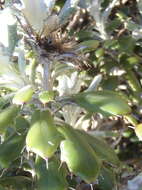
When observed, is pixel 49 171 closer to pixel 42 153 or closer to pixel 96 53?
pixel 42 153

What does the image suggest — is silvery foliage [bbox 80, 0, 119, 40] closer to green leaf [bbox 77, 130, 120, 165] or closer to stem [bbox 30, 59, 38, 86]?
stem [bbox 30, 59, 38, 86]

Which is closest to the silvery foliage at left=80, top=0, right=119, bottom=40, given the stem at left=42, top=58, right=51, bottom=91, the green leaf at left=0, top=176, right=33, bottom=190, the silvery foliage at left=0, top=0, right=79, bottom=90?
the silvery foliage at left=0, top=0, right=79, bottom=90

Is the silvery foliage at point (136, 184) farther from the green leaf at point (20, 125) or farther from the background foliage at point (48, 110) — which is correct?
the green leaf at point (20, 125)

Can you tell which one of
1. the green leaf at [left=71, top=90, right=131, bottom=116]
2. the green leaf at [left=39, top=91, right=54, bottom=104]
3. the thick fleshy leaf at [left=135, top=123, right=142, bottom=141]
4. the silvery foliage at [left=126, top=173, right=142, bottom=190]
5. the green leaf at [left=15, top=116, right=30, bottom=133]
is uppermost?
the green leaf at [left=39, top=91, right=54, bottom=104]

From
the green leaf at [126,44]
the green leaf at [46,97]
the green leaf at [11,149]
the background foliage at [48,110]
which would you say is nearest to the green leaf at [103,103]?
the background foliage at [48,110]

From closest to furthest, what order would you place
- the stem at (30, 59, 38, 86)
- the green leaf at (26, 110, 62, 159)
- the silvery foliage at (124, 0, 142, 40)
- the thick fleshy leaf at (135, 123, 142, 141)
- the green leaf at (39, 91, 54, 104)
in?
the green leaf at (26, 110, 62, 159)
the green leaf at (39, 91, 54, 104)
the thick fleshy leaf at (135, 123, 142, 141)
the stem at (30, 59, 38, 86)
the silvery foliage at (124, 0, 142, 40)
